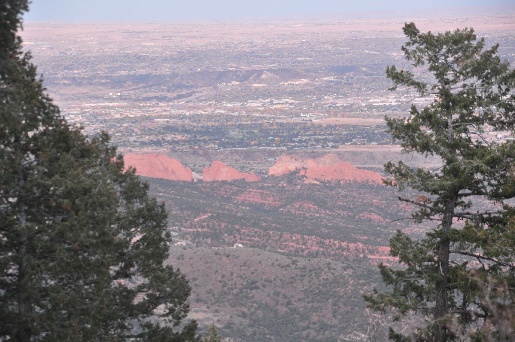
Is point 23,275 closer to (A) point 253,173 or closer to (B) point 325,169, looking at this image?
(A) point 253,173

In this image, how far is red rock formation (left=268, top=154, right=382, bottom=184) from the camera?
2744 inches

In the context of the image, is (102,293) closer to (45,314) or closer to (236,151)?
(45,314)

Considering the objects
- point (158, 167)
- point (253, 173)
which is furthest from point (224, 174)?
point (158, 167)

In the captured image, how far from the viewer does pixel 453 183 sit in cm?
1368

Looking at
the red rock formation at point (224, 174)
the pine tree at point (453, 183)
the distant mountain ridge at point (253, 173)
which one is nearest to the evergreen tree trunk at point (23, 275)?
the pine tree at point (453, 183)

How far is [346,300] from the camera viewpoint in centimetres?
3512

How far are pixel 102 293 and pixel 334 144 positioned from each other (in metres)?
73.3

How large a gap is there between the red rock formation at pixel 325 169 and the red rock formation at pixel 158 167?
8418 mm

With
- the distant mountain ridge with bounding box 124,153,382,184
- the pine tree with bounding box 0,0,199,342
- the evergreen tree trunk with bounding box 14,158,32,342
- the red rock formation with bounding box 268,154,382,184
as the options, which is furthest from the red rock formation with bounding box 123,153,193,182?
the evergreen tree trunk with bounding box 14,158,32,342

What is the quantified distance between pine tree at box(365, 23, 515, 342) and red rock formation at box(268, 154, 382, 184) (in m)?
52.2

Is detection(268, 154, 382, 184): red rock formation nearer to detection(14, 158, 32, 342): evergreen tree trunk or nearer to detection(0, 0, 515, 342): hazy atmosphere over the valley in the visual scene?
detection(0, 0, 515, 342): hazy atmosphere over the valley

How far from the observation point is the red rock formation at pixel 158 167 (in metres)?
69.6

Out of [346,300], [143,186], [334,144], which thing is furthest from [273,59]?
[143,186]

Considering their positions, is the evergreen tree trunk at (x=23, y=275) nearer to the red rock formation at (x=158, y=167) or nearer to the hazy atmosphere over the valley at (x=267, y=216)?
the hazy atmosphere over the valley at (x=267, y=216)
